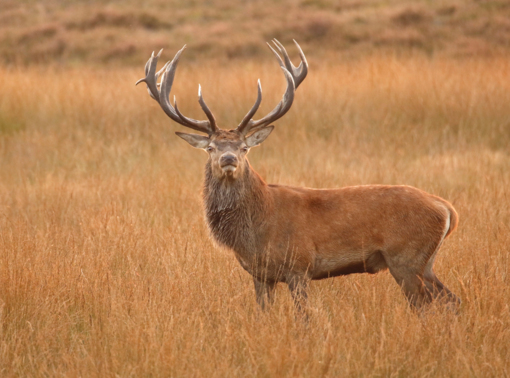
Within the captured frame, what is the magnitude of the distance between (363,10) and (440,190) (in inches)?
746

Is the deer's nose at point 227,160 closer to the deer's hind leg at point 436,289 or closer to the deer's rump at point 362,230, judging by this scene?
the deer's rump at point 362,230

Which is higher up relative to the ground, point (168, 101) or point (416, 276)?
point (168, 101)

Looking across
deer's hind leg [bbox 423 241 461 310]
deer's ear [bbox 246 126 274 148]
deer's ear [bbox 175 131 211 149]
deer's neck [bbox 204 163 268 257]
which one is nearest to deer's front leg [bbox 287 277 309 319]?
deer's neck [bbox 204 163 268 257]

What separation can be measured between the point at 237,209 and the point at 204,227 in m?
1.86

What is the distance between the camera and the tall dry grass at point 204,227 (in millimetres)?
3844

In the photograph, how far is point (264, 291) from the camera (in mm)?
4688

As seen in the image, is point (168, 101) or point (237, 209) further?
point (168, 101)

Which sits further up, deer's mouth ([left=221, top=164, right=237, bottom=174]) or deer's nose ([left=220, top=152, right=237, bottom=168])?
deer's nose ([left=220, top=152, right=237, bottom=168])

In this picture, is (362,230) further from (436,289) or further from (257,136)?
(257,136)

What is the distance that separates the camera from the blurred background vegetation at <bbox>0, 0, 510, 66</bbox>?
20.8 metres

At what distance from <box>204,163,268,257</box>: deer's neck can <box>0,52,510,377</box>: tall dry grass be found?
0.74 ft

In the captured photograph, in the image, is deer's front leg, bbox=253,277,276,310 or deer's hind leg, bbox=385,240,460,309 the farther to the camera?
deer's front leg, bbox=253,277,276,310

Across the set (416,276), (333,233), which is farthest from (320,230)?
→ (416,276)

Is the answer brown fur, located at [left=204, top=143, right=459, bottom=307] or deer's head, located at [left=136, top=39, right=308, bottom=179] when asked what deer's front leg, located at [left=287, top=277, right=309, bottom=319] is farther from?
deer's head, located at [left=136, top=39, right=308, bottom=179]
